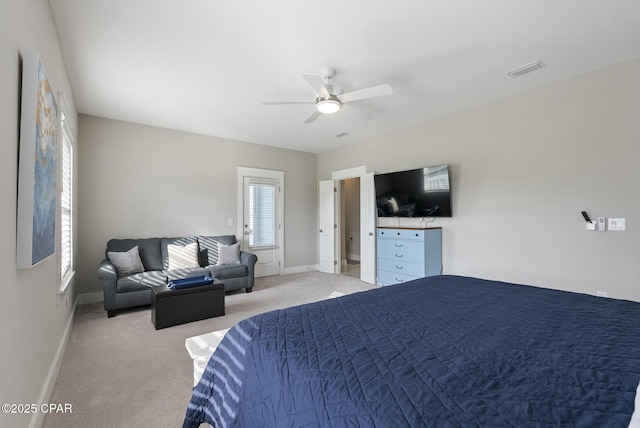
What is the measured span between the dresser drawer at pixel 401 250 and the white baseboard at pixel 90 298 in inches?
174

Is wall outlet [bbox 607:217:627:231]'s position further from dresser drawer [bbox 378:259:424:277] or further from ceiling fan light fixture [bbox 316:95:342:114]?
ceiling fan light fixture [bbox 316:95:342:114]

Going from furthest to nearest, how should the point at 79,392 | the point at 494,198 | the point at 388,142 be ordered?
1. the point at 388,142
2. the point at 494,198
3. the point at 79,392

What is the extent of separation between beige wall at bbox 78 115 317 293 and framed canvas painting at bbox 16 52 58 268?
309 cm

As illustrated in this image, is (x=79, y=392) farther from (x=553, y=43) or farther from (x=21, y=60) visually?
(x=553, y=43)

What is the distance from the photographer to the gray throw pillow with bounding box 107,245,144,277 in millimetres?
3986

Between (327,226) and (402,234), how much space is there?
222 cm

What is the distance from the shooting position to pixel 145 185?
4.77 meters

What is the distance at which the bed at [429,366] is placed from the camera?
787 millimetres

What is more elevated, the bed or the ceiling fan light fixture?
the ceiling fan light fixture

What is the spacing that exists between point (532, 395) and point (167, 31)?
3205 millimetres

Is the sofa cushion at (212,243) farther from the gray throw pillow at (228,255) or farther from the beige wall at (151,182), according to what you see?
the beige wall at (151,182)

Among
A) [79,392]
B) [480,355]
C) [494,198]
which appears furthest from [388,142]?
[79,392]

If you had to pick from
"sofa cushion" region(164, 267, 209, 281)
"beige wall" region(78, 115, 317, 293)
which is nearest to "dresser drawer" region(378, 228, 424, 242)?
"beige wall" region(78, 115, 317, 293)

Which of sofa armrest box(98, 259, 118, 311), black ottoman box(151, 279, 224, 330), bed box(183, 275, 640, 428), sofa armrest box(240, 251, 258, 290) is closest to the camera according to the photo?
bed box(183, 275, 640, 428)
